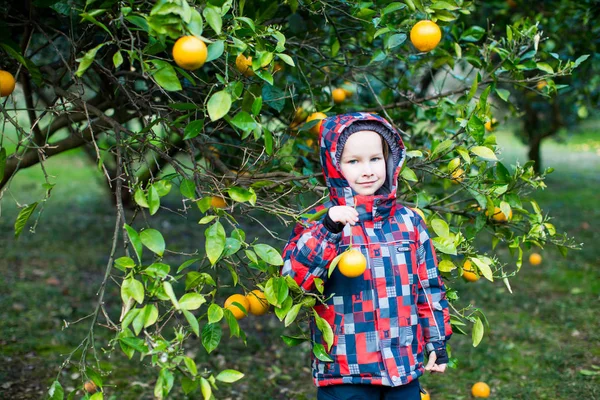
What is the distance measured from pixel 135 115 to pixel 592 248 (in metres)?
5.45

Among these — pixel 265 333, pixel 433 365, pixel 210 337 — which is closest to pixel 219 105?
pixel 210 337

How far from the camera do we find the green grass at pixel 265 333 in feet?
11.2

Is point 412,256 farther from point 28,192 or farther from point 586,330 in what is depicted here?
point 28,192

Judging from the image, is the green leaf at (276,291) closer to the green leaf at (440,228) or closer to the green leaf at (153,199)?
the green leaf at (153,199)

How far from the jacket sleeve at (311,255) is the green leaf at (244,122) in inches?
14.6

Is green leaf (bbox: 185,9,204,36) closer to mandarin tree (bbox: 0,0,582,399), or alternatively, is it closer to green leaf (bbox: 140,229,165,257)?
mandarin tree (bbox: 0,0,582,399)

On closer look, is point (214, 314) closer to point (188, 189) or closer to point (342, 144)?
point (188, 189)

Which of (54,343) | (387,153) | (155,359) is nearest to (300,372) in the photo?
(54,343)

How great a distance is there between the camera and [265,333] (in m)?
4.40

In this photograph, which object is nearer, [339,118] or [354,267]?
[354,267]

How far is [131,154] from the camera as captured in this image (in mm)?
2135

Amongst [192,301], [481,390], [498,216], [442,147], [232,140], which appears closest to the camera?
[192,301]

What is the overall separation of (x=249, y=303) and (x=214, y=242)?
47 centimetres

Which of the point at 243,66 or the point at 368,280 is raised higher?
the point at 243,66
